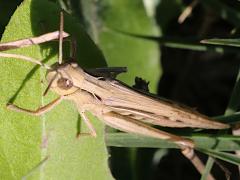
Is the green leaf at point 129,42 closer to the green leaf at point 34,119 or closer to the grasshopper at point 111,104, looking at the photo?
the grasshopper at point 111,104

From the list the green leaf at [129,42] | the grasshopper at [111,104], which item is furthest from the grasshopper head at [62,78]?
the green leaf at [129,42]

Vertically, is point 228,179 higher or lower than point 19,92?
lower

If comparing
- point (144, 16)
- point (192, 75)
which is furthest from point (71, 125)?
point (192, 75)

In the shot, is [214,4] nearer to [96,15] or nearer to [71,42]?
[96,15]

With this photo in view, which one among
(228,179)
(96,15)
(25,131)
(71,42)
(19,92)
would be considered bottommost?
(228,179)

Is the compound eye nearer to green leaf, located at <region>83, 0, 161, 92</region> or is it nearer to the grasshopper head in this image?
the grasshopper head

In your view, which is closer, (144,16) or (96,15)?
(96,15)
